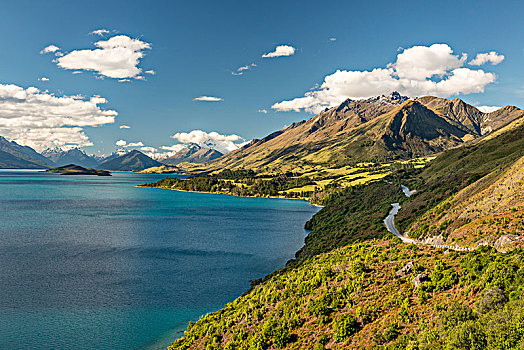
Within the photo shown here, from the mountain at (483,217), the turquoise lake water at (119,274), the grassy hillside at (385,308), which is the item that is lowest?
the turquoise lake water at (119,274)

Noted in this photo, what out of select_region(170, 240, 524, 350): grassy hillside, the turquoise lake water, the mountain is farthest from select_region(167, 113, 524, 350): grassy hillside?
the turquoise lake water

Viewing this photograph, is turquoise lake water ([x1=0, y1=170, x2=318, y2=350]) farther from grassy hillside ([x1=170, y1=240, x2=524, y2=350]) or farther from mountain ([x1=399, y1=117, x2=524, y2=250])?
mountain ([x1=399, y1=117, x2=524, y2=250])

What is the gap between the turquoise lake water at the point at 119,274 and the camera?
55125mm

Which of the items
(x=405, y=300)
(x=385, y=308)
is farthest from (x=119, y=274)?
(x=405, y=300)

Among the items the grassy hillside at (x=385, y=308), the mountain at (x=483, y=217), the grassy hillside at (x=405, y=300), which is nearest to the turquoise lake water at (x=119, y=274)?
the grassy hillside at (x=385, y=308)

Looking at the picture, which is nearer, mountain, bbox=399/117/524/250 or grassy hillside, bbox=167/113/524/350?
grassy hillside, bbox=167/113/524/350

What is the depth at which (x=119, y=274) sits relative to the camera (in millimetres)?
82188

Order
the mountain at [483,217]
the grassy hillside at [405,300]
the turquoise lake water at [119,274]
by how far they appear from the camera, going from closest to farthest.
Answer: the grassy hillside at [405,300] < the mountain at [483,217] < the turquoise lake water at [119,274]

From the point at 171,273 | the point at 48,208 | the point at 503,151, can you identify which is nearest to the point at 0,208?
the point at 48,208

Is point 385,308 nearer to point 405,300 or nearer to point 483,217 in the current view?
point 405,300

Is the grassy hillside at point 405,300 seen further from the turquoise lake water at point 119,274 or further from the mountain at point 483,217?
the turquoise lake water at point 119,274

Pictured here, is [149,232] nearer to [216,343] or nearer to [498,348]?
[216,343]

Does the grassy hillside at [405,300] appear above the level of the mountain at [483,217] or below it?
below

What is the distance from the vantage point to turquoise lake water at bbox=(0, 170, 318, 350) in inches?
2170
